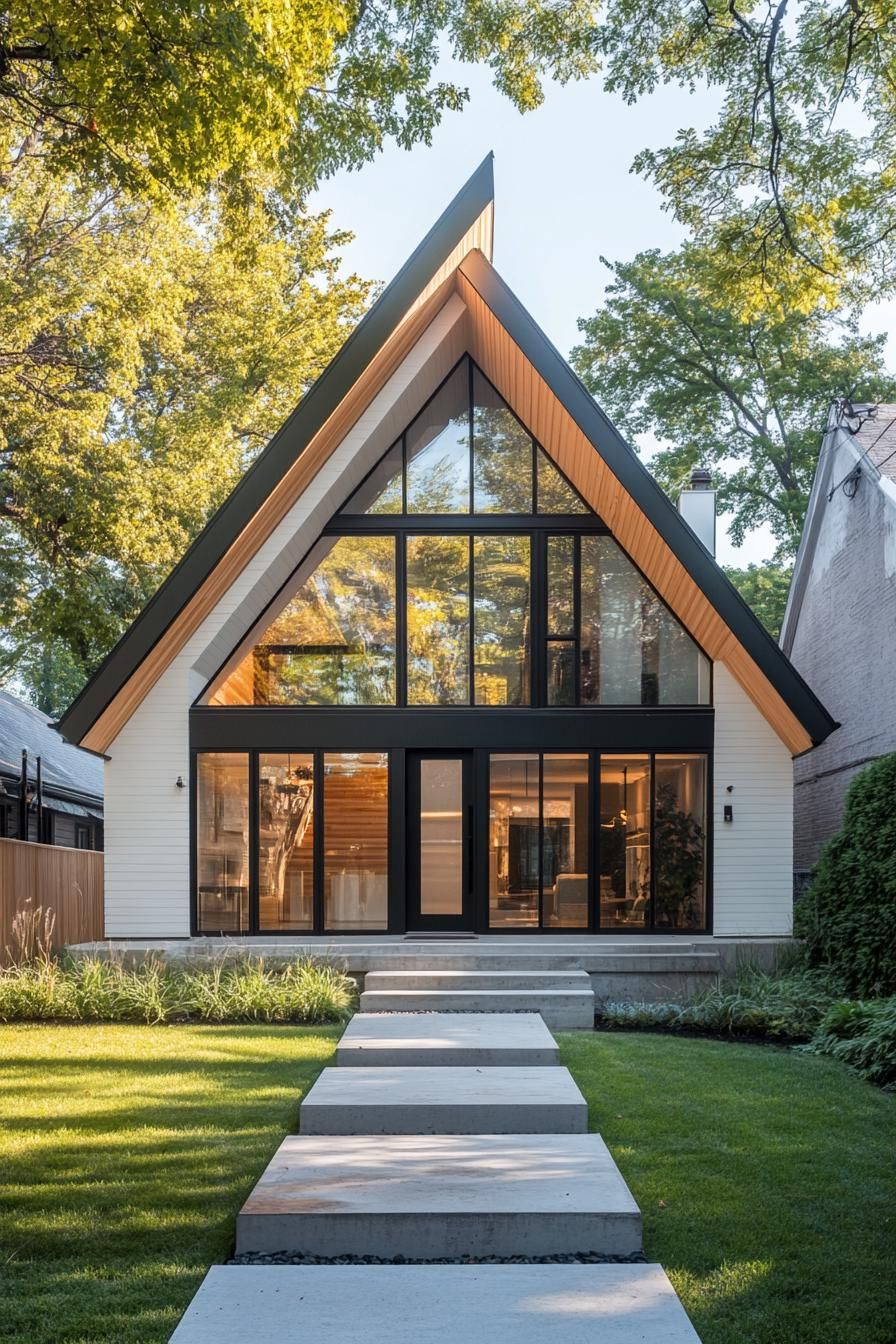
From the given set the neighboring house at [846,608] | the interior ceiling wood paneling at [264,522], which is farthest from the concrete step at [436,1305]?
the neighboring house at [846,608]

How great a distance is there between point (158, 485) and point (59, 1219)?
44.4 ft

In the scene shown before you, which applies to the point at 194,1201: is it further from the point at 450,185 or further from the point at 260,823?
the point at 450,185

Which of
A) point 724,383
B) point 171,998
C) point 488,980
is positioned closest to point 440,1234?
point 488,980

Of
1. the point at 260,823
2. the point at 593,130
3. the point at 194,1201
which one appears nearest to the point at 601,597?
the point at 260,823

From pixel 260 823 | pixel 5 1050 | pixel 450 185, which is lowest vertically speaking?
pixel 5 1050

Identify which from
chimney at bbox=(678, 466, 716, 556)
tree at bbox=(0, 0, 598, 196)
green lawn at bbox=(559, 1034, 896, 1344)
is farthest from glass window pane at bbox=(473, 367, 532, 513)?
green lawn at bbox=(559, 1034, 896, 1344)

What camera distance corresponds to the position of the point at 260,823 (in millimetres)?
13742

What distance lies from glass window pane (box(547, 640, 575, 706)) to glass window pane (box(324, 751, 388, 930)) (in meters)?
2.16

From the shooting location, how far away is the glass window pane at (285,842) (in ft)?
45.0

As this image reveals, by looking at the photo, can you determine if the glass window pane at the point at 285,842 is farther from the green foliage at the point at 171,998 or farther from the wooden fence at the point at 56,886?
the wooden fence at the point at 56,886

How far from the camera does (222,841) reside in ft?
45.1

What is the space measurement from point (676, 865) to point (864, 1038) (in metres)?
5.07

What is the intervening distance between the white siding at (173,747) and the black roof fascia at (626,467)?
0.93 metres

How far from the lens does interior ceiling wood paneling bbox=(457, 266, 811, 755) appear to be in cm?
1326
